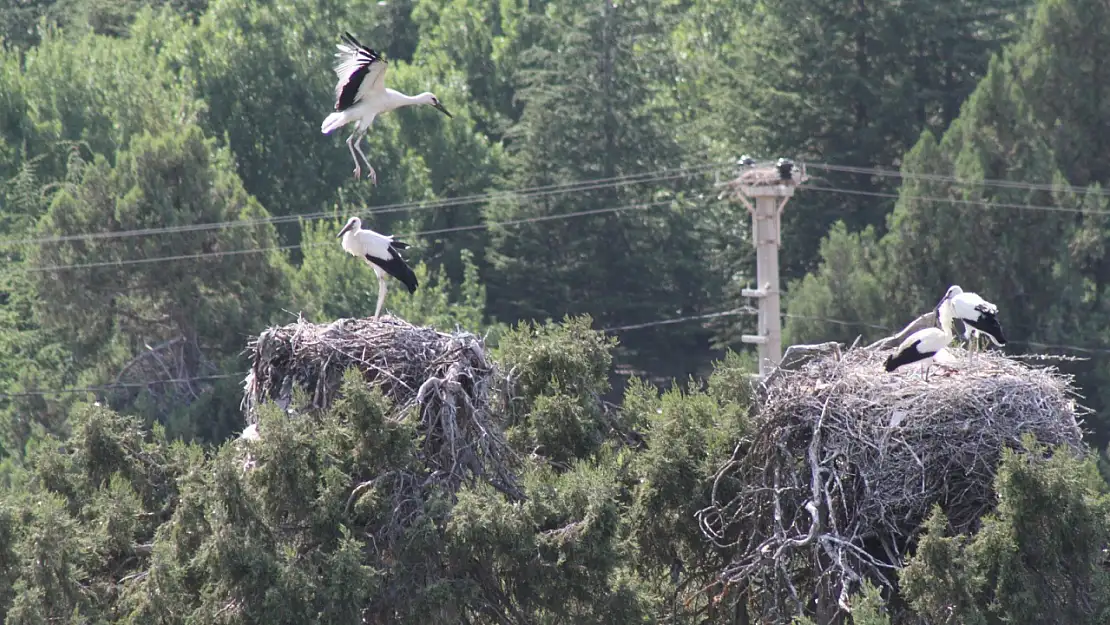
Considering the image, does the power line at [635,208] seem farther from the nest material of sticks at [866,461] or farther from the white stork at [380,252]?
the nest material of sticks at [866,461]

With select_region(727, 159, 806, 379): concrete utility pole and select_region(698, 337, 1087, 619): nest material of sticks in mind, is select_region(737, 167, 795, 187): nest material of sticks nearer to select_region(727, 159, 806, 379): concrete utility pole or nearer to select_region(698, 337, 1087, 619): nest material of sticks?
select_region(727, 159, 806, 379): concrete utility pole

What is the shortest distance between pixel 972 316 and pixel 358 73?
18.9ft

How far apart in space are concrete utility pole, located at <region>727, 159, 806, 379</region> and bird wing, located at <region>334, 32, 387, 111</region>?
7.34 metres

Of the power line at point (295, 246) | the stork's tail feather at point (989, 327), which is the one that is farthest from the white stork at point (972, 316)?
the power line at point (295, 246)

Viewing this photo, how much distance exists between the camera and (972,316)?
61.1 ft

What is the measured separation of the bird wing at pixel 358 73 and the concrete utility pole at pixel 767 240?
7335mm

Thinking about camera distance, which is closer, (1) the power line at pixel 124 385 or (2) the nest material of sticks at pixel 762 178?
(2) the nest material of sticks at pixel 762 178

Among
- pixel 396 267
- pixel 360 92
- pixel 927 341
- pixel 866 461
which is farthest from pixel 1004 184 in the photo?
pixel 866 461

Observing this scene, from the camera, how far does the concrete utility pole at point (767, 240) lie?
24781 millimetres

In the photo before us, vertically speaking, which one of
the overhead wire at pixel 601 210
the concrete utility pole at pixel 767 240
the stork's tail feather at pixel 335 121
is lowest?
the overhead wire at pixel 601 210

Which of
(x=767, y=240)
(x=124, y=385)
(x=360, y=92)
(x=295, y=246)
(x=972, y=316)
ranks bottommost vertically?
(x=124, y=385)

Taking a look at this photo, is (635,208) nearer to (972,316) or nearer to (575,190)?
(575,190)

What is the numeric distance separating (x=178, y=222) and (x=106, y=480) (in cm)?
1671

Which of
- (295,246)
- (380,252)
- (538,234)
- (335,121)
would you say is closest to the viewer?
(335,121)
